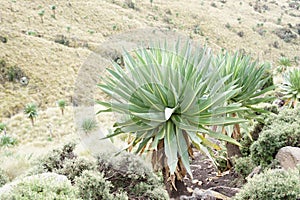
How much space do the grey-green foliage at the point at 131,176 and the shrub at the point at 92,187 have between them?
433 mm

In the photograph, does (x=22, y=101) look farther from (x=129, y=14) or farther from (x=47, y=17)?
(x=129, y=14)

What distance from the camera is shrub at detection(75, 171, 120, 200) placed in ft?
13.4

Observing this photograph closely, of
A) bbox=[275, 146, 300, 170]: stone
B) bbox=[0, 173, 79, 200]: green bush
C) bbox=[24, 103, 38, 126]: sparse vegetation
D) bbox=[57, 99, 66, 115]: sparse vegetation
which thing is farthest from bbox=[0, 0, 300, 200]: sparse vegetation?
bbox=[24, 103, 38, 126]: sparse vegetation

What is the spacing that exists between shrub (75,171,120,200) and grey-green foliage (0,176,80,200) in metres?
0.73

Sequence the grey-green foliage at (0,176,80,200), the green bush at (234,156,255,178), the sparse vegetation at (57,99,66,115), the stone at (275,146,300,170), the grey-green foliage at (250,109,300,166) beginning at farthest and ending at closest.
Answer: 1. the sparse vegetation at (57,99,66,115)
2. the green bush at (234,156,255,178)
3. the grey-green foliage at (250,109,300,166)
4. the stone at (275,146,300,170)
5. the grey-green foliage at (0,176,80,200)

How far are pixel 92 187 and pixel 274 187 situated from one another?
2242mm

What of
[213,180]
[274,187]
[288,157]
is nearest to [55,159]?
[213,180]

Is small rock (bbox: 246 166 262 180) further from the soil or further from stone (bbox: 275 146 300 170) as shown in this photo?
stone (bbox: 275 146 300 170)

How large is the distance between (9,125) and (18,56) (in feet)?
58.6

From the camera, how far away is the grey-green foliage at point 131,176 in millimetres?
4652

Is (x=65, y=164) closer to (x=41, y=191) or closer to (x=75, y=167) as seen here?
(x=75, y=167)

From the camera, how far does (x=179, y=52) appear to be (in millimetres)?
4723

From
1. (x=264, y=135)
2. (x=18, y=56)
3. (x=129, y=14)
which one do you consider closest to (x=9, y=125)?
(x=18, y=56)

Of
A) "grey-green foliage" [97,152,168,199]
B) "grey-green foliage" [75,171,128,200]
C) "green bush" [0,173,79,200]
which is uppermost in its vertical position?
"green bush" [0,173,79,200]
